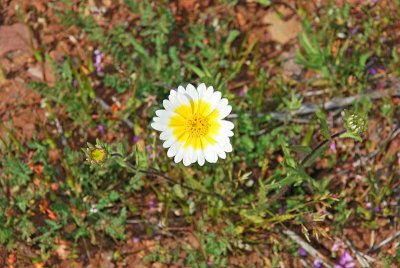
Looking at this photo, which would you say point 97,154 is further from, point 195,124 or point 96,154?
point 195,124

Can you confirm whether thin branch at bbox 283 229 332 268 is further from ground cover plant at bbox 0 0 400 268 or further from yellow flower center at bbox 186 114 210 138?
yellow flower center at bbox 186 114 210 138

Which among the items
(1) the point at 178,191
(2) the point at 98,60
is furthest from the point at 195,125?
(2) the point at 98,60

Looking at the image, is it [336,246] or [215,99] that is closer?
[215,99]

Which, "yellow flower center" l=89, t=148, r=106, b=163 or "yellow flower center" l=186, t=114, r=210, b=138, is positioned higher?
"yellow flower center" l=186, t=114, r=210, b=138

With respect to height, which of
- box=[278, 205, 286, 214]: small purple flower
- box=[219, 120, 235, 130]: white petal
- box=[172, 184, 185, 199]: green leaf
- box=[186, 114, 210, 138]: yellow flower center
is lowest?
box=[278, 205, 286, 214]: small purple flower

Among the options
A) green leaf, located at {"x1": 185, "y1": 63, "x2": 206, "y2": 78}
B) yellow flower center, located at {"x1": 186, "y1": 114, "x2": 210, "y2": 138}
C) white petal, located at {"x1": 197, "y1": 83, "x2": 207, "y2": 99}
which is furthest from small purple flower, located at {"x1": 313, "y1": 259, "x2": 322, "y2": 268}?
green leaf, located at {"x1": 185, "y1": 63, "x2": 206, "y2": 78}

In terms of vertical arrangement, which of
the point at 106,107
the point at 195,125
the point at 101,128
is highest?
the point at 106,107

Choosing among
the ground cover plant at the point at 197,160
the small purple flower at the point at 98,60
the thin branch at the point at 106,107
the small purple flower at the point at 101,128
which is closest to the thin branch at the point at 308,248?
the ground cover plant at the point at 197,160

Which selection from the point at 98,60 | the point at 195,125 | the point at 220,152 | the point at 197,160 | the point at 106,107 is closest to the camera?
the point at 220,152

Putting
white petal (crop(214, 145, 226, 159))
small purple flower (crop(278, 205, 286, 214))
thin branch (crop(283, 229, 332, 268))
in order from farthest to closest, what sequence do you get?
small purple flower (crop(278, 205, 286, 214)) → thin branch (crop(283, 229, 332, 268)) → white petal (crop(214, 145, 226, 159))

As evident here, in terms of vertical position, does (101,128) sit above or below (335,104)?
above
